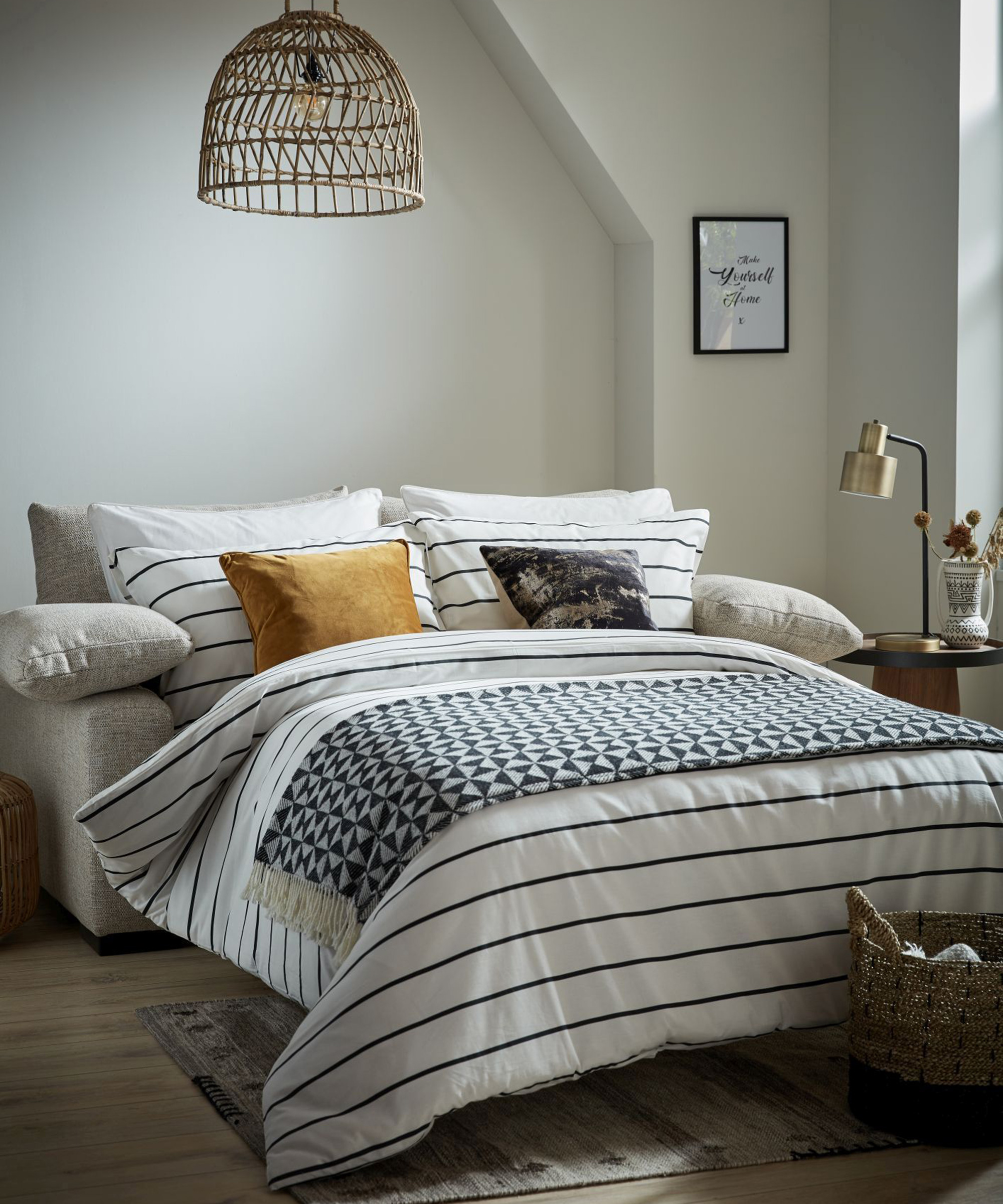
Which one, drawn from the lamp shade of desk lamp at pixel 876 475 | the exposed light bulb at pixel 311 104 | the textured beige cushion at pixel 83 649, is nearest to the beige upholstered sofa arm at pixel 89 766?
the textured beige cushion at pixel 83 649

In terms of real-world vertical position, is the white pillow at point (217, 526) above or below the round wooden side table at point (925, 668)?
above

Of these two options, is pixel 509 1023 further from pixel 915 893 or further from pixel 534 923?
pixel 915 893

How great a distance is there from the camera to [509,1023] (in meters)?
1.89

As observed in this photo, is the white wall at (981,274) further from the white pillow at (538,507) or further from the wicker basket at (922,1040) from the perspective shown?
the wicker basket at (922,1040)

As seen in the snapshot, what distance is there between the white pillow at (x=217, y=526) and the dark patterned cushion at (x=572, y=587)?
1.37 ft

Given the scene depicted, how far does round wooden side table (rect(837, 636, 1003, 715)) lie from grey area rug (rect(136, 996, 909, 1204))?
1294mm

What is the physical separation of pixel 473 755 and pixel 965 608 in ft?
6.51

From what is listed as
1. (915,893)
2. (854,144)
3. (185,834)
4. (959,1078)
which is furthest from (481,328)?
(959,1078)

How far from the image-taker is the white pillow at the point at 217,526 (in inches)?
129

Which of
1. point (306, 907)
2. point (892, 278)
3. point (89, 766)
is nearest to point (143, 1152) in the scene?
point (306, 907)

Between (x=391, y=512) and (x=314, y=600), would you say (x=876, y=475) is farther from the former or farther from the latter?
(x=314, y=600)

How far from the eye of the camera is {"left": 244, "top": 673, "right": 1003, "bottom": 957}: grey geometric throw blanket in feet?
6.57

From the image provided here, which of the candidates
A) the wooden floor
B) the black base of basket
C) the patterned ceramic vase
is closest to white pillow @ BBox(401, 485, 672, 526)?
the patterned ceramic vase

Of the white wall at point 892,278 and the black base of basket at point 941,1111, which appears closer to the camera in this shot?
the black base of basket at point 941,1111
